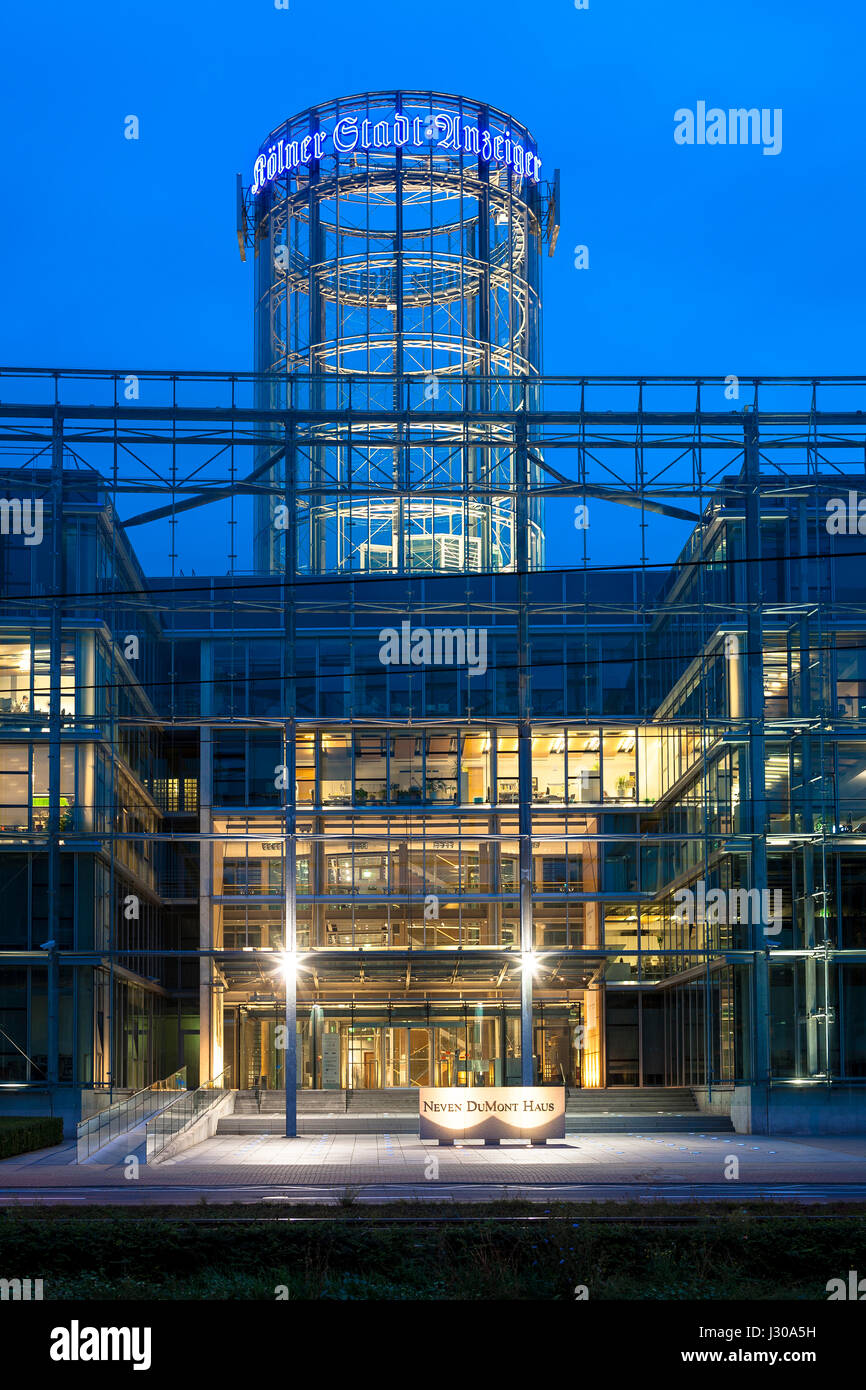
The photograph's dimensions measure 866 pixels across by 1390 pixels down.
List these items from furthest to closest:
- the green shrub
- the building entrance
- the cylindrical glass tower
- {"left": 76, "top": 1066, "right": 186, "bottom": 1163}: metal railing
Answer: the cylindrical glass tower
the building entrance
{"left": 76, "top": 1066, "right": 186, "bottom": 1163}: metal railing
the green shrub

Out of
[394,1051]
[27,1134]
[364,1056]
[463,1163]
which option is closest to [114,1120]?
[27,1134]

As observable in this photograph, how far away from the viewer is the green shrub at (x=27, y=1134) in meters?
32.6

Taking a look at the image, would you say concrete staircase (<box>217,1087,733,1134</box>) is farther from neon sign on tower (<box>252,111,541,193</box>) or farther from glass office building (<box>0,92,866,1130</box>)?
neon sign on tower (<box>252,111,541,193</box>)

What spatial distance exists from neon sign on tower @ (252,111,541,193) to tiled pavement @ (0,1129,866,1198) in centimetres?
4399

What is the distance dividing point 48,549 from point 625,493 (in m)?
15.8

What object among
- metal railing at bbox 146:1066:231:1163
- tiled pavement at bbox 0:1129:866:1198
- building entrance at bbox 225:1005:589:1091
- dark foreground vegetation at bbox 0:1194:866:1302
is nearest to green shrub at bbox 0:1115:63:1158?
tiled pavement at bbox 0:1129:866:1198

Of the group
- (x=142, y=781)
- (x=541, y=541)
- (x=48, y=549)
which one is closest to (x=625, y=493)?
(x=48, y=549)

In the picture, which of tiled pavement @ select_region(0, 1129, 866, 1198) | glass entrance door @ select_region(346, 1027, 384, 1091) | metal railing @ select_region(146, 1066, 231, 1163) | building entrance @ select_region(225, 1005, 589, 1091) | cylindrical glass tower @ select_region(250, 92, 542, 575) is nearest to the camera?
tiled pavement @ select_region(0, 1129, 866, 1198)

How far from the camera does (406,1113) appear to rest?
46.2 metres

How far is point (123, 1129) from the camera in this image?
36.4m

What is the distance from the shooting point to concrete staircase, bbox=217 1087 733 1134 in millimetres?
42969

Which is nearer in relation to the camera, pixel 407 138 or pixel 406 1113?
pixel 406 1113

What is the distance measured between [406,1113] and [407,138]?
41.6 meters

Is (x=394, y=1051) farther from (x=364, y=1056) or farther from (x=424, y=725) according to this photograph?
(x=424, y=725)
